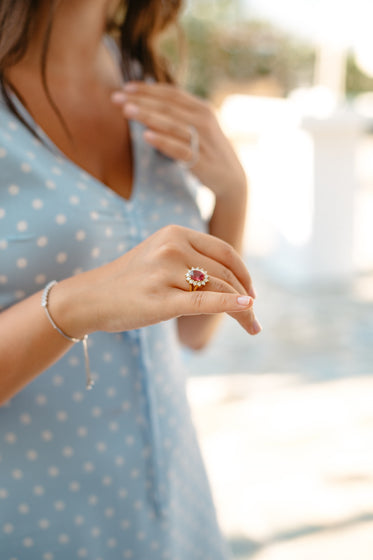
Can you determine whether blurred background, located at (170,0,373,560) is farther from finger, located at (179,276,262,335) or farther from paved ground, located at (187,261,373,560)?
finger, located at (179,276,262,335)

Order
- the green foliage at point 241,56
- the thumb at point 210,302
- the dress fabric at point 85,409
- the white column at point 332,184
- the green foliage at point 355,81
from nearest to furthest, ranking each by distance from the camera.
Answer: the thumb at point 210,302 → the dress fabric at point 85,409 → the white column at point 332,184 → the green foliage at point 241,56 → the green foliage at point 355,81

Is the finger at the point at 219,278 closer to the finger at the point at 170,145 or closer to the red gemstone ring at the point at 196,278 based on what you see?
the red gemstone ring at the point at 196,278

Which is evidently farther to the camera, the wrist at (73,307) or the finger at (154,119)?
the finger at (154,119)

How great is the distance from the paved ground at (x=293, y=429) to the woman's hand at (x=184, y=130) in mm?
1552

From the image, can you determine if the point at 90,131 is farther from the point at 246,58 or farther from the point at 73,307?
the point at 246,58

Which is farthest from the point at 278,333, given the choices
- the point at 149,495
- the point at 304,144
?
the point at 149,495

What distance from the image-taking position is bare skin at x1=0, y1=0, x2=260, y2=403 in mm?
748

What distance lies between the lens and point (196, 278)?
0.76m

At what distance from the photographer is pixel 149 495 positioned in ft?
3.57

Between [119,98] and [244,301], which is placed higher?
[119,98]

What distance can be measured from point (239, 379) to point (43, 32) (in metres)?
2.66

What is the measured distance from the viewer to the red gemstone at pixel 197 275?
0.76 meters

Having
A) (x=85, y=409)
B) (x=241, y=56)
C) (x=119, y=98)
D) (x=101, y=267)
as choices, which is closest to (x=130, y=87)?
(x=119, y=98)

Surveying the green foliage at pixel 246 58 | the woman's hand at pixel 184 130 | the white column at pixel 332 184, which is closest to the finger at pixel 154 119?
the woman's hand at pixel 184 130
